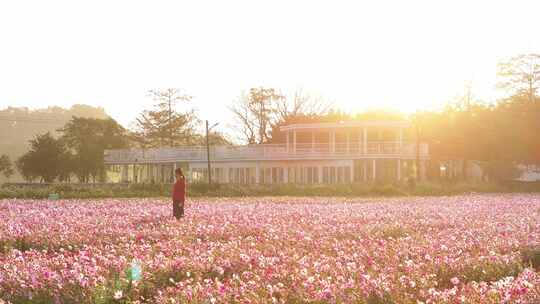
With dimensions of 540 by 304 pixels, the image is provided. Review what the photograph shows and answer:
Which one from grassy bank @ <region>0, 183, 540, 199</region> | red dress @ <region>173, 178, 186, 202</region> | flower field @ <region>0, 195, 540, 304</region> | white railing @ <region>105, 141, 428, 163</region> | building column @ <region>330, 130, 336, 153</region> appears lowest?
grassy bank @ <region>0, 183, 540, 199</region>

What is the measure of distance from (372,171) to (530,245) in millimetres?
46849

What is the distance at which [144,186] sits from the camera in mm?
43062

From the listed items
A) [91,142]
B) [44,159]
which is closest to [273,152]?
[44,159]

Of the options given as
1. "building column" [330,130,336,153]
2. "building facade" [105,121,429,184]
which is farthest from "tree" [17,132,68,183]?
"building column" [330,130,336,153]

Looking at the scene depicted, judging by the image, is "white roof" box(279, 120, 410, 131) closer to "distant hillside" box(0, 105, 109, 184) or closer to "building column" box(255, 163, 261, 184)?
"building column" box(255, 163, 261, 184)

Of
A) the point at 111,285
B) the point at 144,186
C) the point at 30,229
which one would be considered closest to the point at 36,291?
the point at 111,285

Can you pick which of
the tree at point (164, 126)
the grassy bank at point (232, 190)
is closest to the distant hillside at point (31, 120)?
the tree at point (164, 126)

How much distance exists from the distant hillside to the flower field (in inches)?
5875

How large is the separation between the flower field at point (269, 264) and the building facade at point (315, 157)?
1596 inches

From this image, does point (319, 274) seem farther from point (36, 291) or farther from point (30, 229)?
point (30, 229)

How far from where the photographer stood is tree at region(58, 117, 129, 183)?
255 ft

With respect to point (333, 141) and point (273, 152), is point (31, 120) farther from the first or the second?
point (333, 141)

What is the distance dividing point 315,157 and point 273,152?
4045 mm

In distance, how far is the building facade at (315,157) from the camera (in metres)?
59.2
